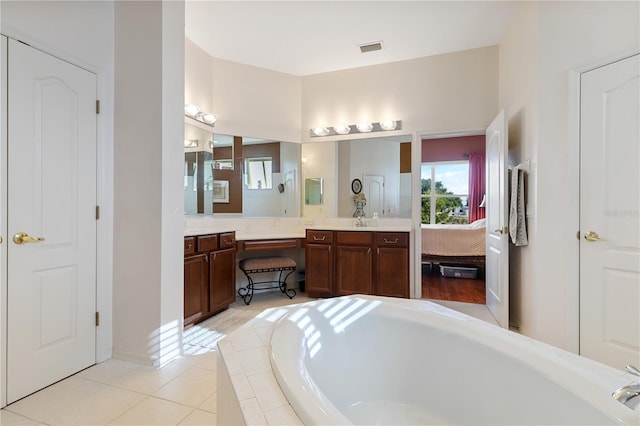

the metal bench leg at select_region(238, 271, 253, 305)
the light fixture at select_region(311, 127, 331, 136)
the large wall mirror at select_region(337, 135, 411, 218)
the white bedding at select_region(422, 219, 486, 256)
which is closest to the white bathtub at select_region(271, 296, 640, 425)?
the metal bench leg at select_region(238, 271, 253, 305)

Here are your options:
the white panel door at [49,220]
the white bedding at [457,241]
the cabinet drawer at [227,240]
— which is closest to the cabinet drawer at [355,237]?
the cabinet drawer at [227,240]

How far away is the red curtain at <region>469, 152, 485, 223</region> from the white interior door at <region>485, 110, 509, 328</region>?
3.01 metres

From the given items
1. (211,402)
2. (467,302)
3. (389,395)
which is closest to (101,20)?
(211,402)

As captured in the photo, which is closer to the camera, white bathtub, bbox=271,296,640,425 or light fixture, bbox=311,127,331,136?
white bathtub, bbox=271,296,640,425

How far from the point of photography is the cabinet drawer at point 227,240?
3.11m

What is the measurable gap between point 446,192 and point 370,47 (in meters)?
3.89

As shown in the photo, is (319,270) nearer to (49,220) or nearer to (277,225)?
(277,225)

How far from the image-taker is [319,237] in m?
3.65

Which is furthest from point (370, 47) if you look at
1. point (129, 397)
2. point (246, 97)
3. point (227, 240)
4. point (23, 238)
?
point (129, 397)

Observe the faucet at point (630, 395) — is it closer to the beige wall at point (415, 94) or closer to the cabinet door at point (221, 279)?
the cabinet door at point (221, 279)

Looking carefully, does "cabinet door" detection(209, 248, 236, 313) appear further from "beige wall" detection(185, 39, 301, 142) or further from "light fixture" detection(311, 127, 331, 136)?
"light fixture" detection(311, 127, 331, 136)

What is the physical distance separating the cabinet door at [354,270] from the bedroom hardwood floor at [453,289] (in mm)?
838

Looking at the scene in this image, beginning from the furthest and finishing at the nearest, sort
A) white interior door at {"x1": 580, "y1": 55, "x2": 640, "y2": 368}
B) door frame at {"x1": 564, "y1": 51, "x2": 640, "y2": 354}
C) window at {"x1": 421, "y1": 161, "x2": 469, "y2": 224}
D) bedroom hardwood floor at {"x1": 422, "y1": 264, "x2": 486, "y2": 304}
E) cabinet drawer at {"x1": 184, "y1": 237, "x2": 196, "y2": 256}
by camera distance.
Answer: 1. window at {"x1": 421, "y1": 161, "x2": 469, "y2": 224}
2. bedroom hardwood floor at {"x1": 422, "y1": 264, "x2": 486, "y2": 304}
3. cabinet drawer at {"x1": 184, "y1": 237, "x2": 196, "y2": 256}
4. door frame at {"x1": 564, "y1": 51, "x2": 640, "y2": 354}
5. white interior door at {"x1": 580, "y1": 55, "x2": 640, "y2": 368}

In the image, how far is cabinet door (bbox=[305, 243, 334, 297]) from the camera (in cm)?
362
